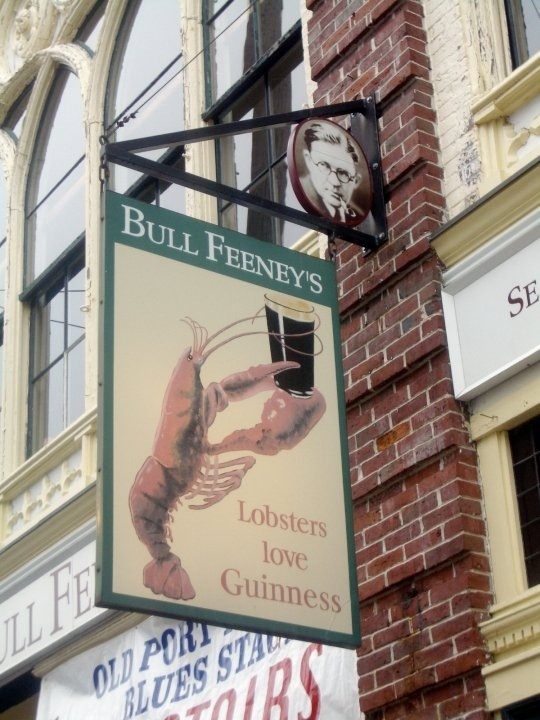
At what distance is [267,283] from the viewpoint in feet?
26.1

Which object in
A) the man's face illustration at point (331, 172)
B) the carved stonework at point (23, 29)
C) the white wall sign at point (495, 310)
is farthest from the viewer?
the carved stonework at point (23, 29)

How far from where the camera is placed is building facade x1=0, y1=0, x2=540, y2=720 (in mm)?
7414

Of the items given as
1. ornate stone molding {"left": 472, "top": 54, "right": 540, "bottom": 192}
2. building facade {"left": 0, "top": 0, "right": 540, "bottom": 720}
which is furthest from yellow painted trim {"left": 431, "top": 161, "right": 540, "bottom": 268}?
ornate stone molding {"left": 472, "top": 54, "right": 540, "bottom": 192}

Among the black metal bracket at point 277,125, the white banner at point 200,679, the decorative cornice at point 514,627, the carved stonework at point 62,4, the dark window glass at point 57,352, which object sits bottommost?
the decorative cornice at point 514,627

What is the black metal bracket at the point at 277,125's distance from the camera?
8.05 metres

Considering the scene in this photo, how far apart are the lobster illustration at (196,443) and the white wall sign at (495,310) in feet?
2.78

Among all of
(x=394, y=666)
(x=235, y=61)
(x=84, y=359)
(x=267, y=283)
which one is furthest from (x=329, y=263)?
(x=84, y=359)

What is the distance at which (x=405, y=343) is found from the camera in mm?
8227

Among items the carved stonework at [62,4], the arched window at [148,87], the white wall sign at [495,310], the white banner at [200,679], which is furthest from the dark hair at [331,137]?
the carved stonework at [62,4]

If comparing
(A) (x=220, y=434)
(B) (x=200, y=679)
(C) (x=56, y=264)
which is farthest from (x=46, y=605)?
(A) (x=220, y=434)

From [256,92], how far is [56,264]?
10.1ft

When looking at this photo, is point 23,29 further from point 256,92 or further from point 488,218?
point 488,218

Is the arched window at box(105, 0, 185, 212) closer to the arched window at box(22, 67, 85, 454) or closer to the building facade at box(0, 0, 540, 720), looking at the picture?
the building facade at box(0, 0, 540, 720)

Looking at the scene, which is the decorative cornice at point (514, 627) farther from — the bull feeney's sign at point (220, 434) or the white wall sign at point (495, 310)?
the white wall sign at point (495, 310)
